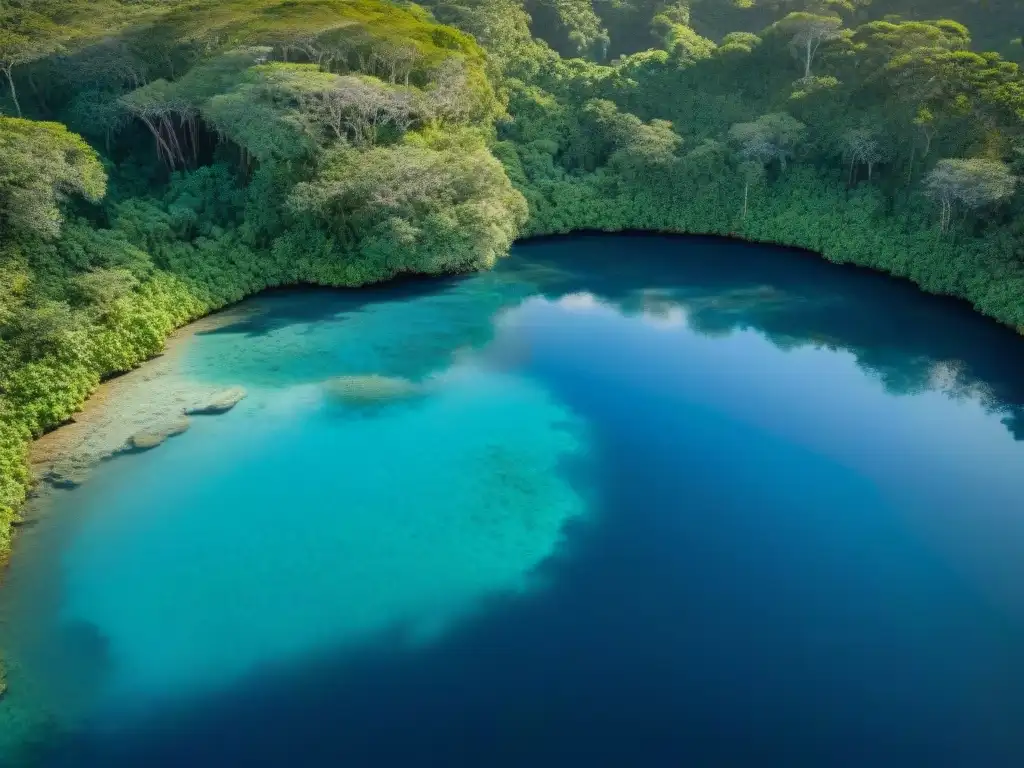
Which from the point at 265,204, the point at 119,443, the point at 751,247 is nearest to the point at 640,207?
the point at 751,247

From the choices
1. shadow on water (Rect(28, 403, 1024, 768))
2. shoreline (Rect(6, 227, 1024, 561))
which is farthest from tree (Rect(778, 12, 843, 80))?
shadow on water (Rect(28, 403, 1024, 768))

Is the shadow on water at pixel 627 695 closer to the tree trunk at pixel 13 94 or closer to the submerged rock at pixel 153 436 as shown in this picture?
the submerged rock at pixel 153 436

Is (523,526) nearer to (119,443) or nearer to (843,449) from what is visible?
(843,449)

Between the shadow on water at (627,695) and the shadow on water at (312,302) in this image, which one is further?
the shadow on water at (312,302)

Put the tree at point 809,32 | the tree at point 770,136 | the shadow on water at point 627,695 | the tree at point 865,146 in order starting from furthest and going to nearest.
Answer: the tree at point 809,32
the tree at point 770,136
the tree at point 865,146
the shadow on water at point 627,695

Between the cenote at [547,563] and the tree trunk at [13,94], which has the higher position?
the tree trunk at [13,94]

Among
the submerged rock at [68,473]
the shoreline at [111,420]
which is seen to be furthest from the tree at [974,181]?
the submerged rock at [68,473]

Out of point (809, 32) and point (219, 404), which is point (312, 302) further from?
point (809, 32)
